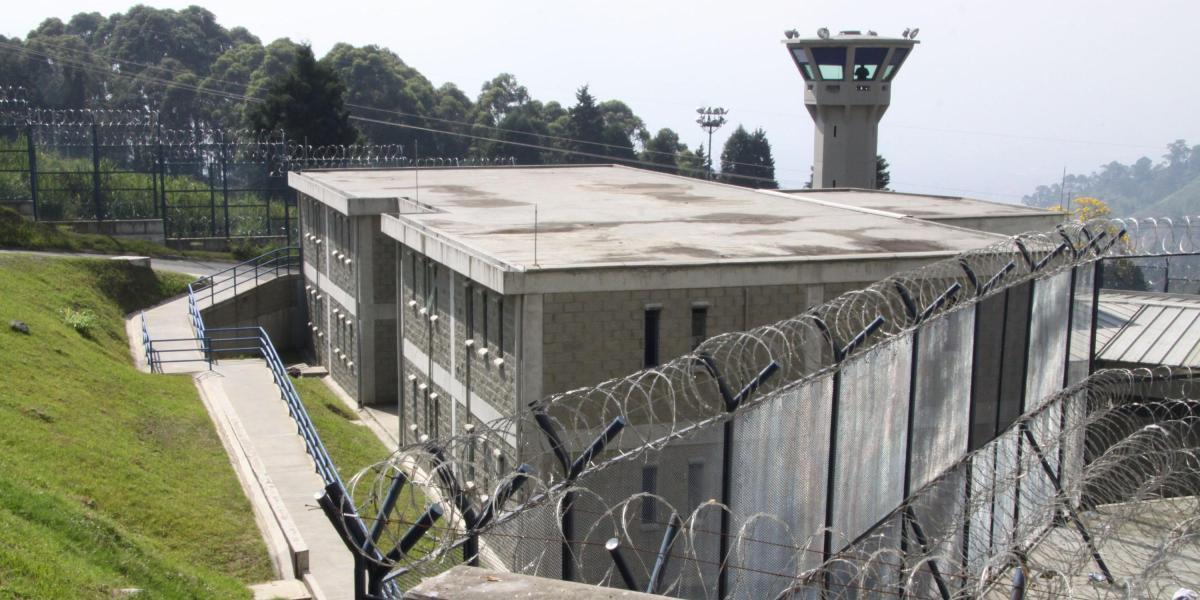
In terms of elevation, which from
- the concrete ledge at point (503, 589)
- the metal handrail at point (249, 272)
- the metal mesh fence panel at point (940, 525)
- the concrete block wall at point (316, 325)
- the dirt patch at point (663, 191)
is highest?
the dirt patch at point (663, 191)

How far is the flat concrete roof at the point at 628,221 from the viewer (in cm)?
2134

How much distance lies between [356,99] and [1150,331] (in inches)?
3281

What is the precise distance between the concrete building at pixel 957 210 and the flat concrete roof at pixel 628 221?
3127 mm

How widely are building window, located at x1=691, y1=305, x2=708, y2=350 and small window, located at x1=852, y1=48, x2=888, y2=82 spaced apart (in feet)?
120

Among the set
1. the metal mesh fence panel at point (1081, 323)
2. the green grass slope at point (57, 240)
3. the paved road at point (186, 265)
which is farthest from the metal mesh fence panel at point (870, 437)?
the green grass slope at point (57, 240)

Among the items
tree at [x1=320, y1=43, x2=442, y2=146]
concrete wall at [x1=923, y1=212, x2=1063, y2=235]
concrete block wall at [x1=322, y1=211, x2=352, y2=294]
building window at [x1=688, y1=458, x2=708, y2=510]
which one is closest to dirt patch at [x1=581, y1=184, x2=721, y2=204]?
concrete wall at [x1=923, y1=212, x2=1063, y2=235]

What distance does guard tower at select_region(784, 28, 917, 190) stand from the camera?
53.4 m

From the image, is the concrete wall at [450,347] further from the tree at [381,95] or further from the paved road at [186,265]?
the tree at [381,95]

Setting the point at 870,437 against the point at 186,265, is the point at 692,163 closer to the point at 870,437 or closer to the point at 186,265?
the point at 186,265

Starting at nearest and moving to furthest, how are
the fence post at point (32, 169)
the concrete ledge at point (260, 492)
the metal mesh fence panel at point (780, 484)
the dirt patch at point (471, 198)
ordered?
the metal mesh fence panel at point (780, 484), the concrete ledge at point (260, 492), the dirt patch at point (471, 198), the fence post at point (32, 169)

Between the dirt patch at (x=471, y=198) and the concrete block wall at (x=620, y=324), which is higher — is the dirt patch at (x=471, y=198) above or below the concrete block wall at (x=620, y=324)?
above

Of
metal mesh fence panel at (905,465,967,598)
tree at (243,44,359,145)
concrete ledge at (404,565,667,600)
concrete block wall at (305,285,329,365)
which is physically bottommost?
concrete block wall at (305,285,329,365)

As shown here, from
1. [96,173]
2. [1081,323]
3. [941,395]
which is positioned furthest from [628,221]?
[96,173]

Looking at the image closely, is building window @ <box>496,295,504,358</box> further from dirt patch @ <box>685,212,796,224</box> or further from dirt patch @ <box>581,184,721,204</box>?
dirt patch @ <box>581,184,721,204</box>
